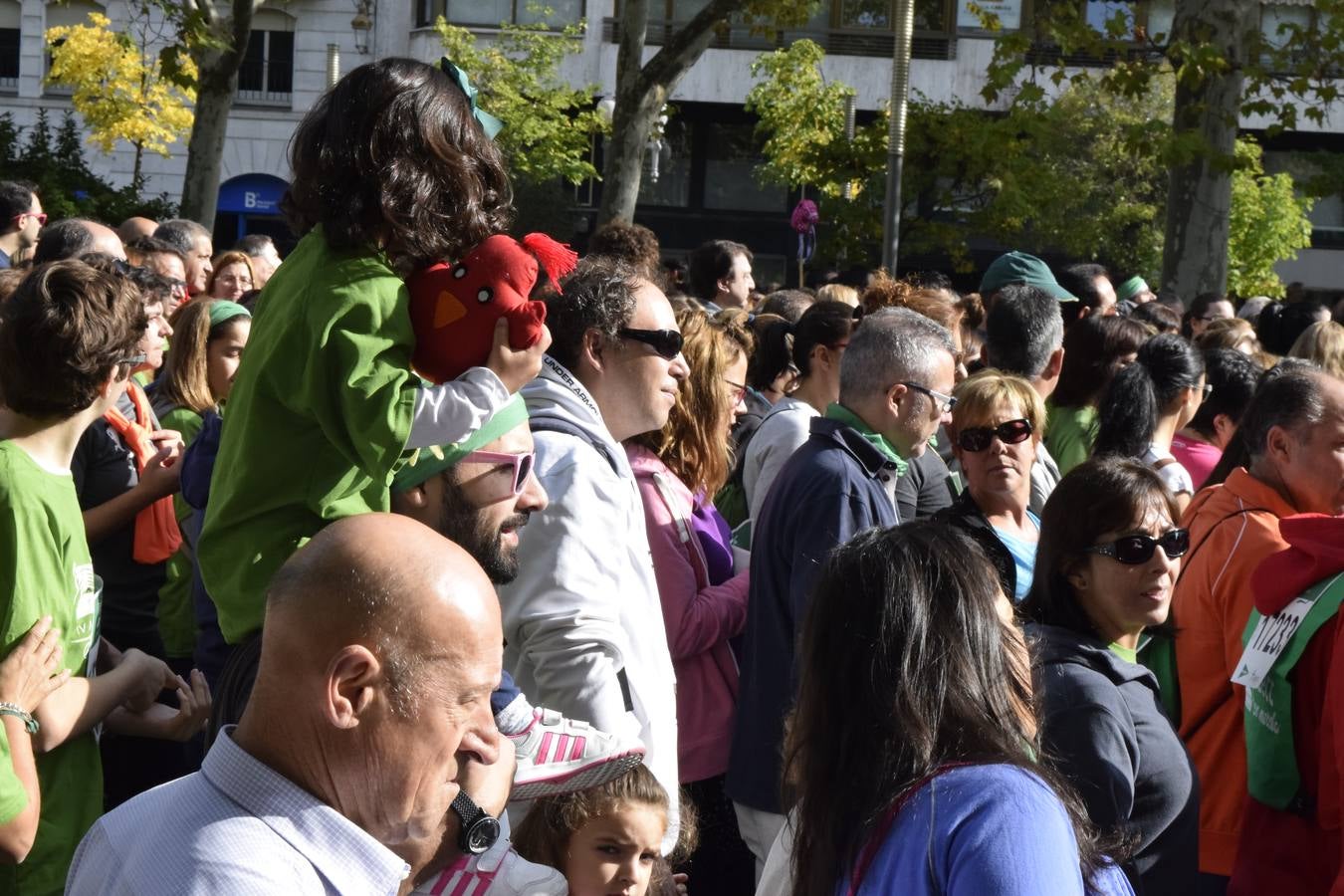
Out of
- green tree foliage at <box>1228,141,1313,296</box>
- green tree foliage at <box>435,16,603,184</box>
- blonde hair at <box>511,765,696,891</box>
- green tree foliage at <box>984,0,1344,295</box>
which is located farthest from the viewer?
green tree foliage at <box>1228,141,1313,296</box>

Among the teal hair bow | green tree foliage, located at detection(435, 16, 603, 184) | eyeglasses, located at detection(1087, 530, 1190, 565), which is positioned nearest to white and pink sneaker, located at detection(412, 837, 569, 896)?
the teal hair bow

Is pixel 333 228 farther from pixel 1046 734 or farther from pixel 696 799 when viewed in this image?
pixel 696 799

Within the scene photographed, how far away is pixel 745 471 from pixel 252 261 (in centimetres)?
445

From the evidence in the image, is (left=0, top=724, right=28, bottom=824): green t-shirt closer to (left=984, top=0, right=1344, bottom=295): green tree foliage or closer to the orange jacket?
the orange jacket

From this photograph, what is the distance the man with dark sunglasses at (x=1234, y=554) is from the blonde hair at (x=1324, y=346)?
254 cm

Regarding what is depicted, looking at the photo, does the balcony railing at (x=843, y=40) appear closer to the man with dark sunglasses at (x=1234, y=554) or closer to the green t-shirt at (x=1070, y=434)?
the green t-shirt at (x=1070, y=434)

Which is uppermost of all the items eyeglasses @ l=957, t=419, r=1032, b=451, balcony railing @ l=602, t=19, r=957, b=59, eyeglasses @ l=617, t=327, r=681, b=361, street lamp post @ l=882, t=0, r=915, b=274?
balcony railing @ l=602, t=19, r=957, b=59

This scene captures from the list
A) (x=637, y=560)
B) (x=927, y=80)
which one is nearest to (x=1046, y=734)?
(x=637, y=560)

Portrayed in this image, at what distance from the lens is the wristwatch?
7.48 feet

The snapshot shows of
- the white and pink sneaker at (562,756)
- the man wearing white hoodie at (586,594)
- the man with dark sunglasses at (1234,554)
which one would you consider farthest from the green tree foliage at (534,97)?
the white and pink sneaker at (562,756)

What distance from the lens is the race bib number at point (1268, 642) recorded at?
3980 mm

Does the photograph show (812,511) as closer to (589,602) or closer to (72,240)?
(589,602)

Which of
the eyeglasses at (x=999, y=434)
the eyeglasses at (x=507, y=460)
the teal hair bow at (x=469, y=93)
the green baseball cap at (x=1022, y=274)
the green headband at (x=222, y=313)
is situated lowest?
the eyeglasses at (x=999, y=434)

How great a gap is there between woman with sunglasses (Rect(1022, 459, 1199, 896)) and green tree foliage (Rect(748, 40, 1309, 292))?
9.80m
